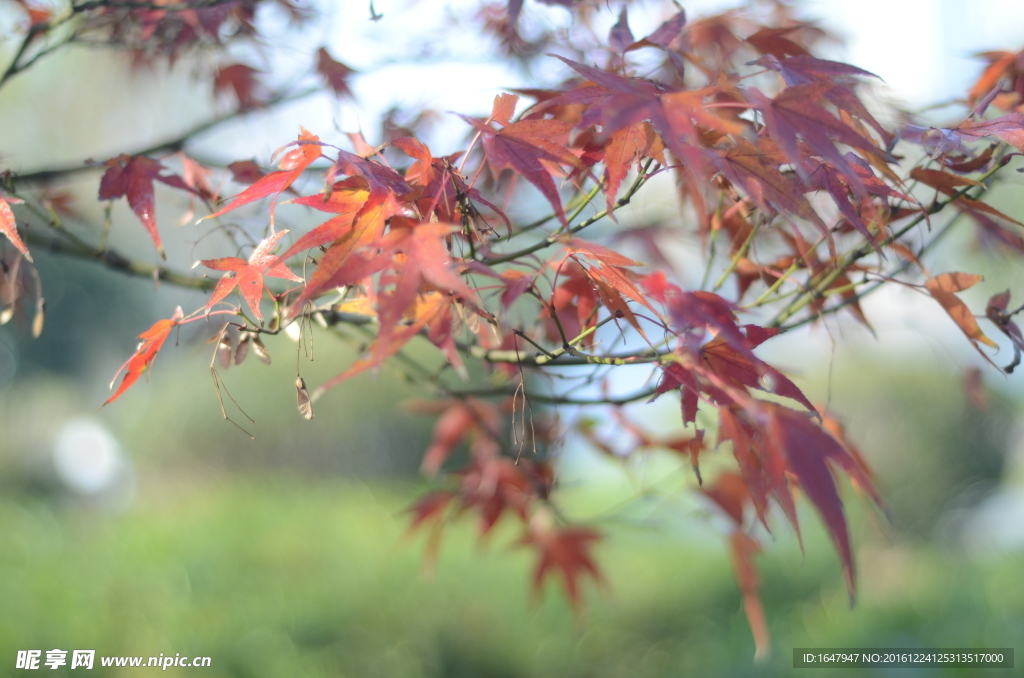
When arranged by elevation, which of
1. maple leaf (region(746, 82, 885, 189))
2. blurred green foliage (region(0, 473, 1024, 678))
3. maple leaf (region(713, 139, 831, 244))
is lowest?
blurred green foliage (region(0, 473, 1024, 678))

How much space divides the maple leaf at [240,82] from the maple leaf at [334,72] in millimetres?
160

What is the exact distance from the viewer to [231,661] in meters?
1.95

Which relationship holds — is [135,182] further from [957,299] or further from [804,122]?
[957,299]

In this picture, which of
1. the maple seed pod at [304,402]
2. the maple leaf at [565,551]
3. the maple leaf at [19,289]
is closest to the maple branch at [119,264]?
the maple leaf at [19,289]

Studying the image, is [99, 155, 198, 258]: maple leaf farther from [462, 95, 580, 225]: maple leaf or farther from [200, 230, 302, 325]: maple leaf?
[462, 95, 580, 225]: maple leaf

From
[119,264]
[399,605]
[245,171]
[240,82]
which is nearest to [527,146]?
[245,171]

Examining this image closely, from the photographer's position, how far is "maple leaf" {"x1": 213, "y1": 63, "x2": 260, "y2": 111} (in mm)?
1218

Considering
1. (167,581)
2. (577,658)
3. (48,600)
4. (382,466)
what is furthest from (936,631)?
(382,466)

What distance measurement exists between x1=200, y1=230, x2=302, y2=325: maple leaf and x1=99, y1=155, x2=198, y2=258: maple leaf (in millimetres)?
208

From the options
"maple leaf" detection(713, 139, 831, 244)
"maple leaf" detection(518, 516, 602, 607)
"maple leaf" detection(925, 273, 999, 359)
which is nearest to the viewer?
"maple leaf" detection(713, 139, 831, 244)

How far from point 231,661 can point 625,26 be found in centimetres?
201

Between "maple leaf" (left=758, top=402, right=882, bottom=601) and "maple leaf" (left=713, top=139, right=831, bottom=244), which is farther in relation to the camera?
"maple leaf" (left=713, top=139, right=831, bottom=244)

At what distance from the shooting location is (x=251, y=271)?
0.61 metres

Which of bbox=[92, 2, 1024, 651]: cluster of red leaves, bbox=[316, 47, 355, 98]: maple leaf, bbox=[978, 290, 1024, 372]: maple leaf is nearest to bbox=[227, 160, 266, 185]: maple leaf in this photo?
bbox=[92, 2, 1024, 651]: cluster of red leaves
